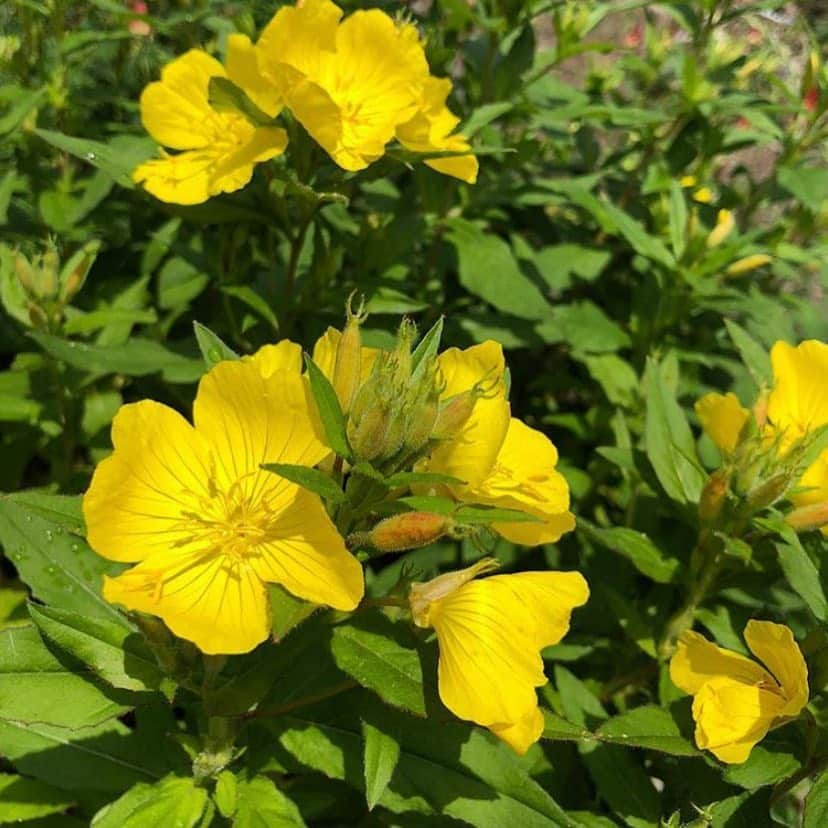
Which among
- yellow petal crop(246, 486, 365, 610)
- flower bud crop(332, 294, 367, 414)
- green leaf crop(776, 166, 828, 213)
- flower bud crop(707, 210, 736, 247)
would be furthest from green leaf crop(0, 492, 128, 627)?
green leaf crop(776, 166, 828, 213)

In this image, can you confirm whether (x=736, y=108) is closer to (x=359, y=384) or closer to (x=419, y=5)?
(x=359, y=384)

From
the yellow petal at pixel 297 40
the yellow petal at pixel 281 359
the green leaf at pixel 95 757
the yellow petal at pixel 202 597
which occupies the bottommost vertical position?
the green leaf at pixel 95 757

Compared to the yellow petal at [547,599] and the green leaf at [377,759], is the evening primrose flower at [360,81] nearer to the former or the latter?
the yellow petal at [547,599]

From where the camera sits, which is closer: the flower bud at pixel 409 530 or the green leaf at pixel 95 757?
the flower bud at pixel 409 530

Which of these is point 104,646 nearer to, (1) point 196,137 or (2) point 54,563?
(2) point 54,563

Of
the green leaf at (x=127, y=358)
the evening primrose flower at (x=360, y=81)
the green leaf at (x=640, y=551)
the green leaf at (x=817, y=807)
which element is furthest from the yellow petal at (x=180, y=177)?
the green leaf at (x=817, y=807)
